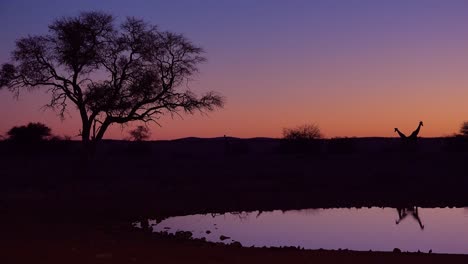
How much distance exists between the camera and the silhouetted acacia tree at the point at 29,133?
56.1m

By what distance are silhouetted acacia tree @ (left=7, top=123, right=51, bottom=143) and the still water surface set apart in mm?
38876

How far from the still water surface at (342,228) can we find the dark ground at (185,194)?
1524 millimetres

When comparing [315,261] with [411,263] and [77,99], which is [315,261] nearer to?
[411,263]

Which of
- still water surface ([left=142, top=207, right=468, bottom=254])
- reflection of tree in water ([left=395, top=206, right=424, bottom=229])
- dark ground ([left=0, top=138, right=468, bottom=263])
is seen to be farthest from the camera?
reflection of tree in water ([left=395, top=206, right=424, bottom=229])

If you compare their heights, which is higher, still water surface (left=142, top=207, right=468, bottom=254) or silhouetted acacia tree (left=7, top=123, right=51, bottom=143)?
silhouetted acacia tree (left=7, top=123, right=51, bottom=143)

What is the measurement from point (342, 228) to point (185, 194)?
926cm

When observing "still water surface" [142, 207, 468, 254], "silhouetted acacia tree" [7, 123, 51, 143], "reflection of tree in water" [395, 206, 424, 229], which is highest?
"silhouetted acacia tree" [7, 123, 51, 143]

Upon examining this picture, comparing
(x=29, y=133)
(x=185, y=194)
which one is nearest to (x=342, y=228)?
(x=185, y=194)

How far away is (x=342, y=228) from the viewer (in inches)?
733

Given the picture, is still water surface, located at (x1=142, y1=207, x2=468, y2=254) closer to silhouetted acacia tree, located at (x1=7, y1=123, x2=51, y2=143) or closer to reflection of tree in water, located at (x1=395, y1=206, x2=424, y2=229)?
reflection of tree in water, located at (x1=395, y1=206, x2=424, y2=229)

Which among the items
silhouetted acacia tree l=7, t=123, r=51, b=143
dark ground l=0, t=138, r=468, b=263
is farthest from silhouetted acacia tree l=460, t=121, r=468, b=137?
silhouetted acacia tree l=7, t=123, r=51, b=143

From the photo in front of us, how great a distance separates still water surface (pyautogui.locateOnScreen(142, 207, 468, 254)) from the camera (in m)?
15.9

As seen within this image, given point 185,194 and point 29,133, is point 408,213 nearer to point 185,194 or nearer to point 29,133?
point 185,194

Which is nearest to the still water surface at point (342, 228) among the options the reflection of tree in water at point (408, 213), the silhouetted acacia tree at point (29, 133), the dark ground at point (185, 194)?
the reflection of tree in water at point (408, 213)
